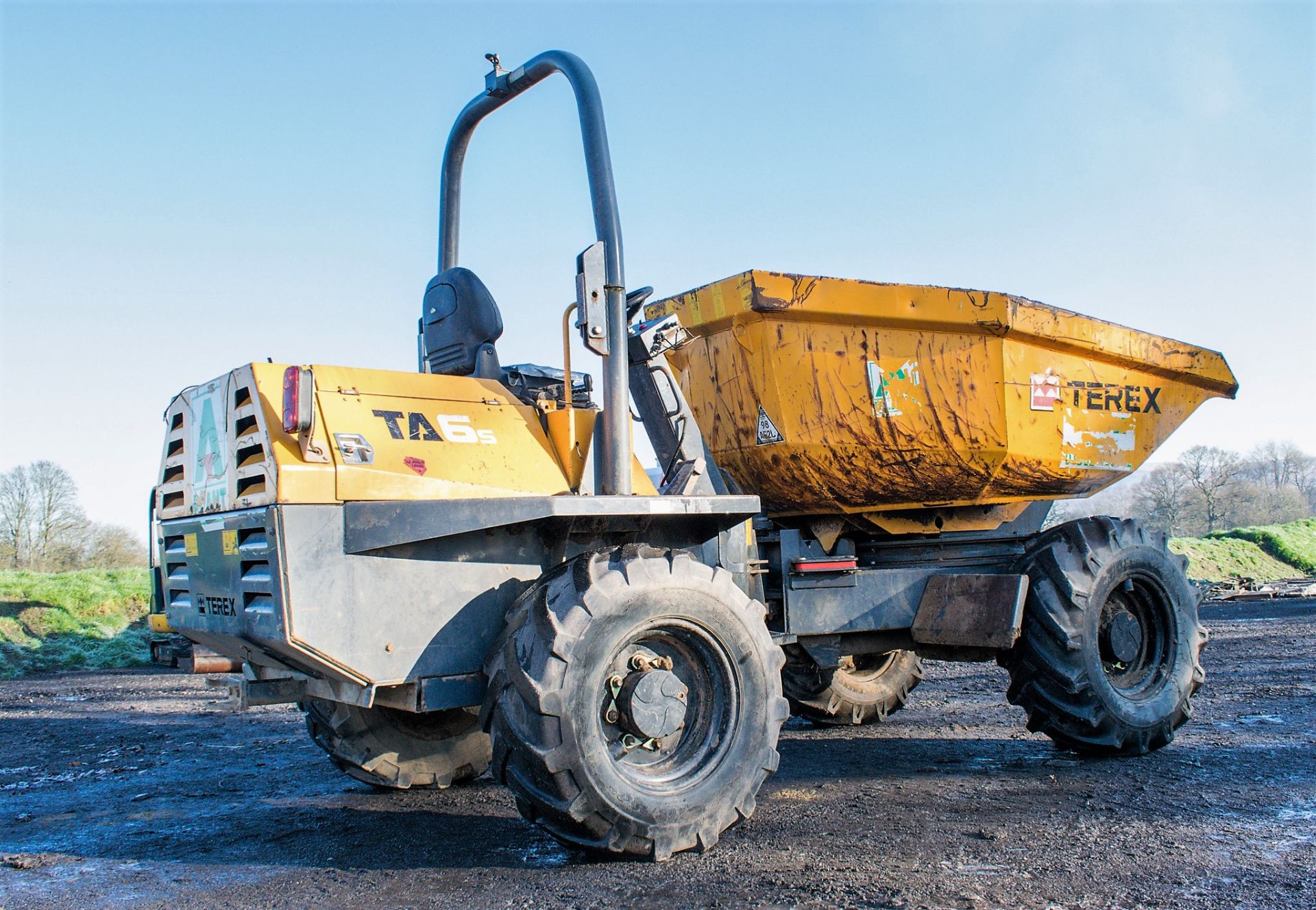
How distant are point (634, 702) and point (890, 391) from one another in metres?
2.49

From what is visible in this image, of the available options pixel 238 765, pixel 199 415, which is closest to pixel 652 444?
pixel 199 415

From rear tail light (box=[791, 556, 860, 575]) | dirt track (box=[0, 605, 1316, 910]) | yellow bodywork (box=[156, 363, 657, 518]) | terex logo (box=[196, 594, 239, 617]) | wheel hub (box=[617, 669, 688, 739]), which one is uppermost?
yellow bodywork (box=[156, 363, 657, 518])

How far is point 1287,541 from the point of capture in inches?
942

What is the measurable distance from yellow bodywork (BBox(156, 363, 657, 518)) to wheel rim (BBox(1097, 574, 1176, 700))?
3189mm

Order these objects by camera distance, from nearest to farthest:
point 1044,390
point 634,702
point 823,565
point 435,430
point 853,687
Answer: point 634,702, point 435,430, point 823,565, point 1044,390, point 853,687

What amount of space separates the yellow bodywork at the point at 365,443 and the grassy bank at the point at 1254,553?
66.6 ft

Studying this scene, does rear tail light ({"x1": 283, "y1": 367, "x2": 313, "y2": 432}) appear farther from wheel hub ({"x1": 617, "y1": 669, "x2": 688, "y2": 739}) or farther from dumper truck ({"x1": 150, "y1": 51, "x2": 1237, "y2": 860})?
wheel hub ({"x1": 617, "y1": 669, "x2": 688, "y2": 739})

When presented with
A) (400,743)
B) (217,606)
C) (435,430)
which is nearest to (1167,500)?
(400,743)

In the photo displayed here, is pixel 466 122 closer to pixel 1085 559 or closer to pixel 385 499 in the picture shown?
pixel 385 499

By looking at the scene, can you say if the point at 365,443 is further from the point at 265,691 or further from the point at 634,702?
the point at 634,702

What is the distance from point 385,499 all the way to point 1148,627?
4.81 meters

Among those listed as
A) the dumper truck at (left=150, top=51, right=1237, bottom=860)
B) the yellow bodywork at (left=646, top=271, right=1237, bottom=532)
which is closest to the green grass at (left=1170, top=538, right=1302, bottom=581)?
the dumper truck at (left=150, top=51, right=1237, bottom=860)

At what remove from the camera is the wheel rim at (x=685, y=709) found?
3980mm

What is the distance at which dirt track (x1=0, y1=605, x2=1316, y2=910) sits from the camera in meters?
3.54
